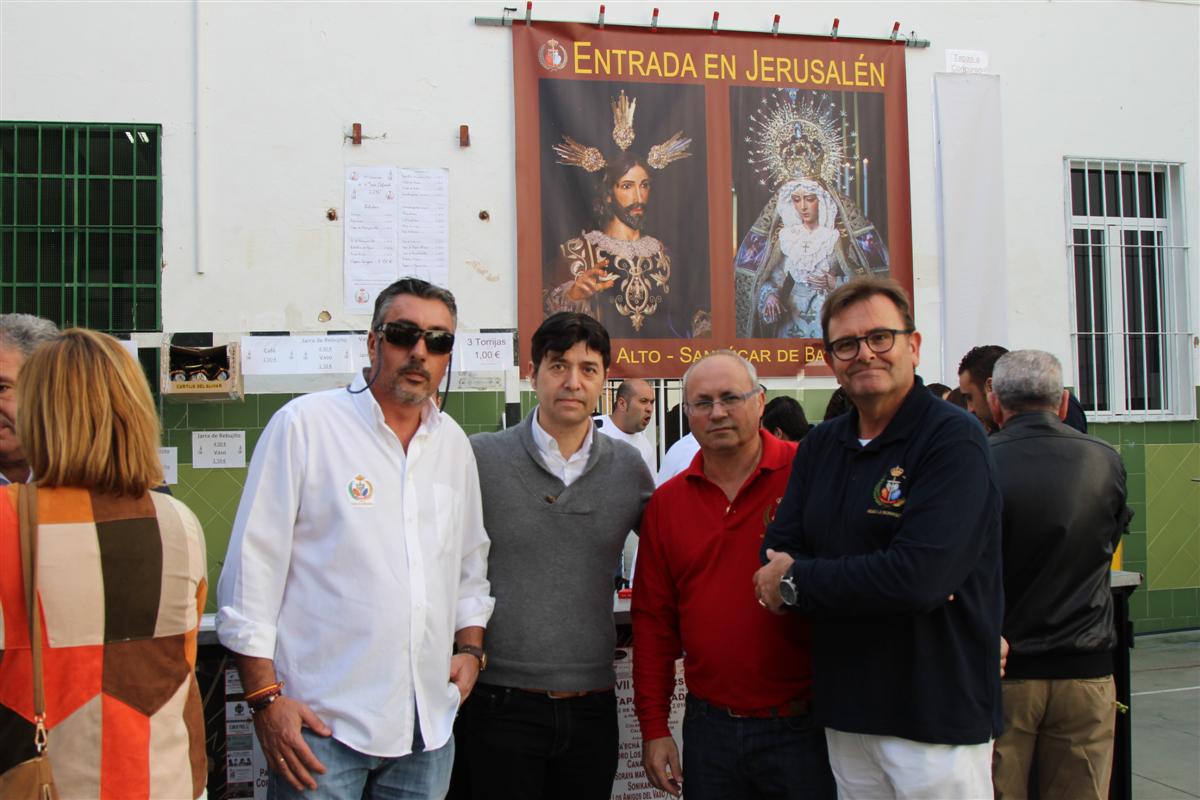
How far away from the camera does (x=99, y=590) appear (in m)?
1.84

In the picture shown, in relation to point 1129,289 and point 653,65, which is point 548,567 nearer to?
point 653,65

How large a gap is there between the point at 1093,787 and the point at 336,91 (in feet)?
21.2

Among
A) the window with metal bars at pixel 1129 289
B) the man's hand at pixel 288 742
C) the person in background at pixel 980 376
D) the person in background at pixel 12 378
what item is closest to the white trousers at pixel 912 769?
the man's hand at pixel 288 742

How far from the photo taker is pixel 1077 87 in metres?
8.07

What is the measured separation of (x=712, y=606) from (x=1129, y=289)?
7348mm

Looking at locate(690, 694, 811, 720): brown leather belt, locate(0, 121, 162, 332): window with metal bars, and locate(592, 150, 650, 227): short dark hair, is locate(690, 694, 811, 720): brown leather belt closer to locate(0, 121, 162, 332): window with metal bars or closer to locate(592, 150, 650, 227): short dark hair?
locate(592, 150, 650, 227): short dark hair

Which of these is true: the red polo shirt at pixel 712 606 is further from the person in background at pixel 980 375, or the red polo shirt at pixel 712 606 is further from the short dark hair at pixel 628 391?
the short dark hair at pixel 628 391

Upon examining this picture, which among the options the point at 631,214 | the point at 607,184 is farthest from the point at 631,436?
the point at 607,184

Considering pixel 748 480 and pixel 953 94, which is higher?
pixel 953 94

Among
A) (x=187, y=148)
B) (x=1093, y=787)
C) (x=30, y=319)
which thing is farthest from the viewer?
(x=187, y=148)

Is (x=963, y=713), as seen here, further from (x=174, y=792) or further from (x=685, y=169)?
(x=685, y=169)

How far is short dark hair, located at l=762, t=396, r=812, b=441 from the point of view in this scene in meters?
5.16

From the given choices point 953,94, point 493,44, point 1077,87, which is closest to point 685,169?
point 493,44

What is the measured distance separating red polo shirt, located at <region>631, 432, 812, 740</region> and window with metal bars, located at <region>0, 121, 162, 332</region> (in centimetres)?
535
